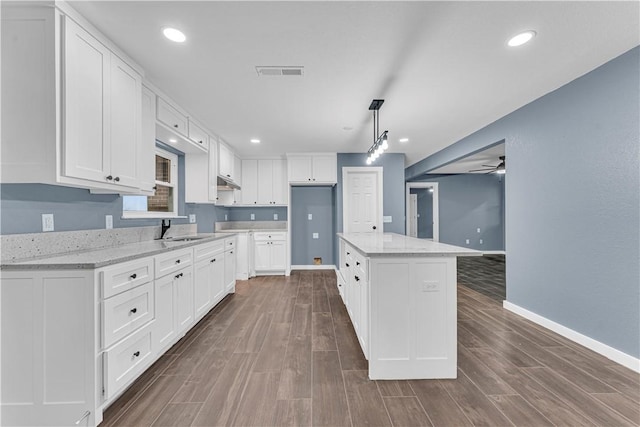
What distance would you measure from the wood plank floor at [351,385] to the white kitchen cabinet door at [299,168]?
121 inches

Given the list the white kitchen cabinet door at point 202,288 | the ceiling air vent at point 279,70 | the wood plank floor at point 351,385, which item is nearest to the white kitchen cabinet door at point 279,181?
the white kitchen cabinet door at point 202,288

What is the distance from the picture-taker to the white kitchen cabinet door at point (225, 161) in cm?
434

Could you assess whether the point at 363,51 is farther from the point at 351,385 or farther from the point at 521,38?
the point at 351,385

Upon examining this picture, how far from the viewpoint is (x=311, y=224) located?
600 cm

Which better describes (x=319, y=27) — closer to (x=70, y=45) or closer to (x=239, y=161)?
(x=70, y=45)

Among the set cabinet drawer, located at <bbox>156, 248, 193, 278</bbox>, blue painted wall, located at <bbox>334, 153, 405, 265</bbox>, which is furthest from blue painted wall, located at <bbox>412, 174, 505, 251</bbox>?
cabinet drawer, located at <bbox>156, 248, 193, 278</bbox>

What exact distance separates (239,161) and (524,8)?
4.86 m

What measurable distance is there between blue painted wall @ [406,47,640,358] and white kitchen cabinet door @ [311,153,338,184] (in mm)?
2911

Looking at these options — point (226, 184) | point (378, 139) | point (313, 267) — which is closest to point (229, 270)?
point (226, 184)

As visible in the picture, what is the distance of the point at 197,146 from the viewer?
11.6ft

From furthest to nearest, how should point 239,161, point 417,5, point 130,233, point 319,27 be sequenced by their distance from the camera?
point 239,161 → point 130,233 → point 319,27 → point 417,5

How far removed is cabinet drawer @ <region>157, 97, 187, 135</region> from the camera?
268 cm

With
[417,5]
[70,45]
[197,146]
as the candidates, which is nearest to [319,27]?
[417,5]

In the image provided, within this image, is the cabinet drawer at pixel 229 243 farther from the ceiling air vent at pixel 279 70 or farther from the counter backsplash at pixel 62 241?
the ceiling air vent at pixel 279 70
